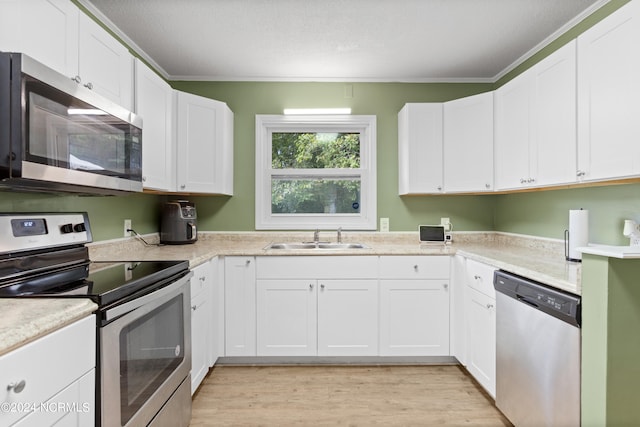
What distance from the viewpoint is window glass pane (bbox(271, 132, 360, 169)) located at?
3061mm

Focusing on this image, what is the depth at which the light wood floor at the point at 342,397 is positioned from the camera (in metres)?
1.80

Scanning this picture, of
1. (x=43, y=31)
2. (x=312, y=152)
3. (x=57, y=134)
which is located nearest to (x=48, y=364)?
(x=57, y=134)

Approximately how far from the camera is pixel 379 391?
207 cm

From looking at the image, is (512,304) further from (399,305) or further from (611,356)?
(399,305)

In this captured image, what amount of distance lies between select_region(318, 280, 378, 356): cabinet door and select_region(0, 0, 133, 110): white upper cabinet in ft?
5.81

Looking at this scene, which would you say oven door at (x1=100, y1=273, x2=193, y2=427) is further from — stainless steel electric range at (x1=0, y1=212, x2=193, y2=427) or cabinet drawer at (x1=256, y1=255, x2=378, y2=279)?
cabinet drawer at (x1=256, y1=255, x2=378, y2=279)

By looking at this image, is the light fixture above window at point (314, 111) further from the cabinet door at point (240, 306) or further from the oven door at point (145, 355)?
the oven door at point (145, 355)

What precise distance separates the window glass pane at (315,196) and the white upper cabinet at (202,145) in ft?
1.65

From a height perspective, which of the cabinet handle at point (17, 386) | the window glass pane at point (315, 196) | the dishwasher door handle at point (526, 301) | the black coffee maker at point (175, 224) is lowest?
the dishwasher door handle at point (526, 301)

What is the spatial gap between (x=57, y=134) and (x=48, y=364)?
831 mm

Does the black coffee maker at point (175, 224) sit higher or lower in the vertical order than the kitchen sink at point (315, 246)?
higher

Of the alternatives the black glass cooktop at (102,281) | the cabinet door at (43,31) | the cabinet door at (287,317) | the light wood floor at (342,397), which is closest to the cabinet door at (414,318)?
the light wood floor at (342,397)

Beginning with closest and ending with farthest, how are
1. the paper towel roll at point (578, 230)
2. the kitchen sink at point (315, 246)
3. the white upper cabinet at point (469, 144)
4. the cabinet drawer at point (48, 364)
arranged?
the cabinet drawer at point (48, 364)
the paper towel roll at point (578, 230)
the white upper cabinet at point (469, 144)
the kitchen sink at point (315, 246)

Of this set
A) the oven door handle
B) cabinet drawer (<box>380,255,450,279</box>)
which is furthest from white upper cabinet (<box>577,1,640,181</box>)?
the oven door handle
